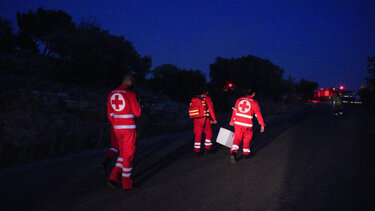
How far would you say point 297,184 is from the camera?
5.19 metres

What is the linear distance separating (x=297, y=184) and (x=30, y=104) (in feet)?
39.8

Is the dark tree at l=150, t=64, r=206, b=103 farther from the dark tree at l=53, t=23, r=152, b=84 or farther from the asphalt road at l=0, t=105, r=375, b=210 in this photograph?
the asphalt road at l=0, t=105, r=375, b=210

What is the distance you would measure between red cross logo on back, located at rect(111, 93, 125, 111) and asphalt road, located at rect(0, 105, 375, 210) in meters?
1.46

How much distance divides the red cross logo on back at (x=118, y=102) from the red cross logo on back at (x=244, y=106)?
327 centimetres

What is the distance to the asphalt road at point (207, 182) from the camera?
4.36m

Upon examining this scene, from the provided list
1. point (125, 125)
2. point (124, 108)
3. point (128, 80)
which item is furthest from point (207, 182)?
point (128, 80)

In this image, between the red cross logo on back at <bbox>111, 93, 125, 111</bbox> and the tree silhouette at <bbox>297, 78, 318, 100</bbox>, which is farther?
the tree silhouette at <bbox>297, 78, 318, 100</bbox>

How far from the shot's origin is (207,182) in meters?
5.38

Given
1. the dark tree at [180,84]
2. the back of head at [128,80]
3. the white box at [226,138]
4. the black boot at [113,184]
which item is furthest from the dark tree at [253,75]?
the black boot at [113,184]

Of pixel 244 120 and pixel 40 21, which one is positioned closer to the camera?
pixel 244 120

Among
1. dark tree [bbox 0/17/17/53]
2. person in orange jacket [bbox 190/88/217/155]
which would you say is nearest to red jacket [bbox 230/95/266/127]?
person in orange jacket [bbox 190/88/217/155]

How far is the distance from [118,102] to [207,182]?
→ 221 centimetres

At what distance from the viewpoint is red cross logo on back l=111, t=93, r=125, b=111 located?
5.00m

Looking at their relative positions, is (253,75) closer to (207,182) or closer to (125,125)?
(207,182)
